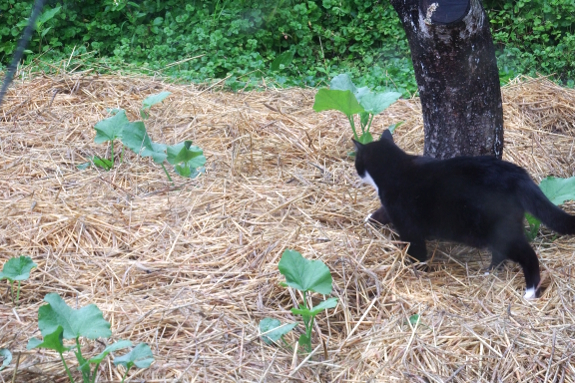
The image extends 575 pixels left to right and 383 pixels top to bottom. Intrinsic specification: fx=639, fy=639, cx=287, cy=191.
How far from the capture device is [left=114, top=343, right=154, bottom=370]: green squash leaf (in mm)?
2055

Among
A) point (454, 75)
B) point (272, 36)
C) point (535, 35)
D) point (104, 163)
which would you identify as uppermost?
point (454, 75)

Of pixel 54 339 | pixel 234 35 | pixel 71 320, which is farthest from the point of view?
pixel 234 35

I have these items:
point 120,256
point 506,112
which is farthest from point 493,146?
point 120,256

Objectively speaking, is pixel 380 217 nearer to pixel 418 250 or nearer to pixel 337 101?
pixel 418 250

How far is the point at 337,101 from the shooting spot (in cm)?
333

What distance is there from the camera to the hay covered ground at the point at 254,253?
89.0 inches

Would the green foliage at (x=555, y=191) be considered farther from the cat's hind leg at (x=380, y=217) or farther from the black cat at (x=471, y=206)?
the cat's hind leg at (x=380, y=217)

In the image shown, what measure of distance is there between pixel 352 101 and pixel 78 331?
72.4 inches

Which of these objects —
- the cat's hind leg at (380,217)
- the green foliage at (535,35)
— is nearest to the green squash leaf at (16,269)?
the cat's hind leg at (380,217)

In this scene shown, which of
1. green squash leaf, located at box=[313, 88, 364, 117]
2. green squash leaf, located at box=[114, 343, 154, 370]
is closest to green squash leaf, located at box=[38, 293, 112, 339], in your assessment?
green squash leaf, located at box=[114, 343, 154, 370]

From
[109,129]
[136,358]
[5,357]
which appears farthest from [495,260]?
[109,129]

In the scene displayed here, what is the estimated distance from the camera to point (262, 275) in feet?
8.75

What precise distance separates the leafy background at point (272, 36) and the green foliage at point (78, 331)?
3.28m

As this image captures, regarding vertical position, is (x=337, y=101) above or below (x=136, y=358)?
above
